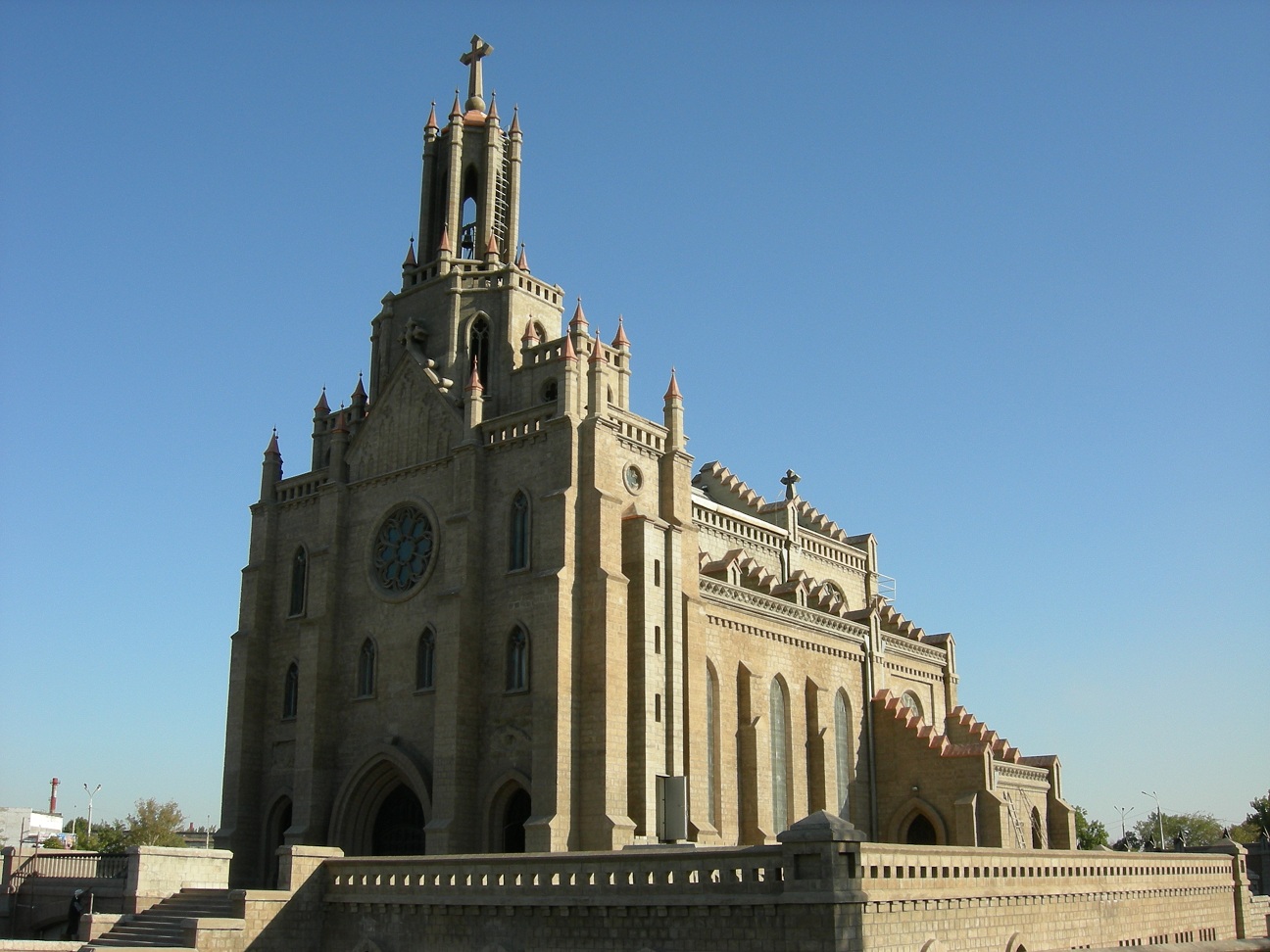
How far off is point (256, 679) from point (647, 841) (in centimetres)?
1666

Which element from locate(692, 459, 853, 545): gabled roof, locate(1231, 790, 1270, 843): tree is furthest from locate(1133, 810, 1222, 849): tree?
locate(692, 459, 853, 545): gabled roof

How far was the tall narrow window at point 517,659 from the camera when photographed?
3700cm

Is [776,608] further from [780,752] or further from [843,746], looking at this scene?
[843,746]

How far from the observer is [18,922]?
37.9 metres

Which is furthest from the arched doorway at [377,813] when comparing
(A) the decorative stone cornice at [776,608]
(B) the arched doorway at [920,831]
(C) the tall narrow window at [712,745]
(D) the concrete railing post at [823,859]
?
(D) the concrete railing post at [823,859]

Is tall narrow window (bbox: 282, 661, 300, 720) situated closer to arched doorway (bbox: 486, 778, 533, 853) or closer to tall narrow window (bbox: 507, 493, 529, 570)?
arched doorway (bbox: 486, 778, 533, 853)

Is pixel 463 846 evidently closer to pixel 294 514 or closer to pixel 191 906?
pixel 191 906

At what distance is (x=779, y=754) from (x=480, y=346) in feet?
56.5

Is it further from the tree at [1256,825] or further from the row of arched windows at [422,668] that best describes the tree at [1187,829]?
the row of arched windows at [422,668]

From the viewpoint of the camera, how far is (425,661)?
39.6m

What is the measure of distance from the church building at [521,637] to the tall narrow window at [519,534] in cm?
9

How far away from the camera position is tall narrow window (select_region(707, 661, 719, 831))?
3922 centimetres

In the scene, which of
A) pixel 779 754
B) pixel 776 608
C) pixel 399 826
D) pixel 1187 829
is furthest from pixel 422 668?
pixel 1187 829

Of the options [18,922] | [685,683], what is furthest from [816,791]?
[18,922]
